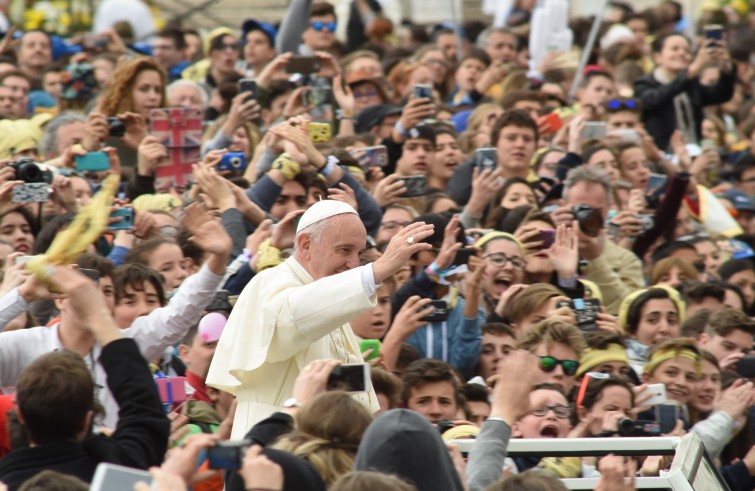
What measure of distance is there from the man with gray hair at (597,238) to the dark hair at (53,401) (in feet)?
16.6

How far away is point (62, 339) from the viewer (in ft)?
19.8

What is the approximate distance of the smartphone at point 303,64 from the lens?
37.6 feet

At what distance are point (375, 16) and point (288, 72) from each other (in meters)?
8.23

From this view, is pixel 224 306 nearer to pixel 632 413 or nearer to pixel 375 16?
pixel 632 413

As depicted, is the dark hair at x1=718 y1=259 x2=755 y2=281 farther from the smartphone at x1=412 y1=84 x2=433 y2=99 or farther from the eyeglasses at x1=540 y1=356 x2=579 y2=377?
the eyeglasses at x1=540 y1=356 x2=579 y2=377

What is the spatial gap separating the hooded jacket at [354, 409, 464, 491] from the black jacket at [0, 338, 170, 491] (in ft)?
2.51

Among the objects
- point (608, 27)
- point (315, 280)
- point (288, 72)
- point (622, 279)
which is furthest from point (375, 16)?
point (315, 280)

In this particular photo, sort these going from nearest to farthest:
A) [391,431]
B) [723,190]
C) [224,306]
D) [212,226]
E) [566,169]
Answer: [391,431] < [212,226] < [224,306] < [566,169] < [723,190]

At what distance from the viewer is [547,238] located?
906 centimetres

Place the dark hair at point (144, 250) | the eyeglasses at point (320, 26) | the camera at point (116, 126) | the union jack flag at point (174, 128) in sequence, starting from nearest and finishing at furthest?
the dark hair at point (144, 250) < the union jack flag at point (174, 128) < the camera at point (116, 126) < the eyeglasses at point (320, 26)

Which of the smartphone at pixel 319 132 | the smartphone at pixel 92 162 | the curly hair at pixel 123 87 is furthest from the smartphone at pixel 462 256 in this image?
the curly hair at pixel 123 87

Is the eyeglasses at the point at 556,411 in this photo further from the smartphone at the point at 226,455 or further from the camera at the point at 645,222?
the camera at the point at 645,222

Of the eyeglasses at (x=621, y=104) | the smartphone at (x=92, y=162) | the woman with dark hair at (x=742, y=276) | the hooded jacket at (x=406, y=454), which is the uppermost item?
the hooded jacket at (x=406, y=454)

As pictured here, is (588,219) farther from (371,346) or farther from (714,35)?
(714,35)
